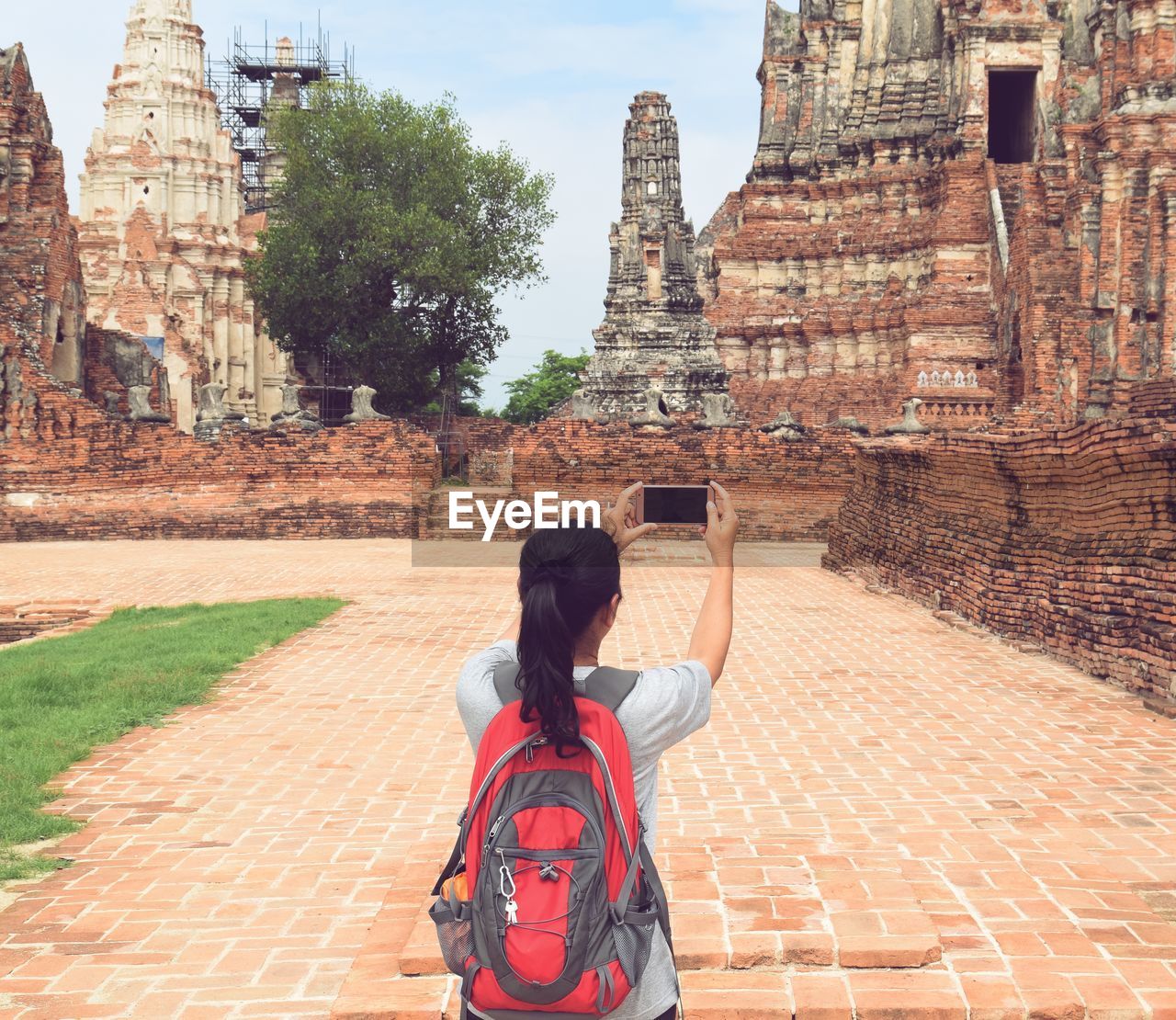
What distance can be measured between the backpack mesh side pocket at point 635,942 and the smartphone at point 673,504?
118 cm

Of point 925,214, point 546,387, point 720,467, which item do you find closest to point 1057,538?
point 720,467

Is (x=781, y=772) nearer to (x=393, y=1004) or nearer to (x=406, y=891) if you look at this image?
(x=406, y=891)

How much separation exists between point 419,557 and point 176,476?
487cm

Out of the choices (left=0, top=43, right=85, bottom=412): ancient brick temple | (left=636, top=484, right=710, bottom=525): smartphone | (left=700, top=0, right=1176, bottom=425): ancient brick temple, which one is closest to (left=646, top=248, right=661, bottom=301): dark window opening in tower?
(left=700, top=0, right=1176, bottom=425): ancient brick temple

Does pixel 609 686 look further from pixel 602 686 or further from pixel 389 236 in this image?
pixel 389 236

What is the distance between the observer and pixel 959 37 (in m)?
26.3

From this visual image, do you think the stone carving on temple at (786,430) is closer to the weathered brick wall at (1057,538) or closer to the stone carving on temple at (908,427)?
the stone carving on temple at (908,427)

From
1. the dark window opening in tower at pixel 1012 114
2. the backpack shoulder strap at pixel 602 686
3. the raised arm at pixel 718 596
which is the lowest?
the backpack shoulder strap at pixel 602 686

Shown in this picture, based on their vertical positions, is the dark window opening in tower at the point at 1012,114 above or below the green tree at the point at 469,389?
above

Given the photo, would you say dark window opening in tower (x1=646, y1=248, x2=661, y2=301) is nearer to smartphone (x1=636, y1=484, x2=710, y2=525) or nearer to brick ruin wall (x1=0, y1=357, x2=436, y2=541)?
brick ruin wall (x1=0, y1=357, x2=436, y2=541)

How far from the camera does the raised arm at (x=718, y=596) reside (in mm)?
2580

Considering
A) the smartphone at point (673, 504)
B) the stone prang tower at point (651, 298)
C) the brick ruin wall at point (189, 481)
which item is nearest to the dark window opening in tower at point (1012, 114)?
the stone prang tower at point (651, 298)

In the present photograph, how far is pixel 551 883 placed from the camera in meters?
2.04

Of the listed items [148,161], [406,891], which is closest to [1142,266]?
[406,891]
